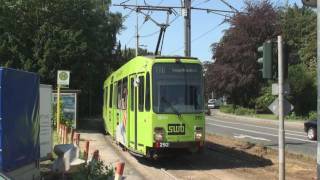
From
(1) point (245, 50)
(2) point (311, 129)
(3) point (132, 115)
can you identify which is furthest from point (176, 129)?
(1) point (245, 50)

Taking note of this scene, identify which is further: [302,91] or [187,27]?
[302,91]

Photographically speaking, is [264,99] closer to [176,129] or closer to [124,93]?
[124,93]

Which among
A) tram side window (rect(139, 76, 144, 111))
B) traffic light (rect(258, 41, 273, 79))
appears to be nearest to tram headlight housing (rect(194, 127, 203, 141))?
tram side window (rect(139, 76, 144, 111))

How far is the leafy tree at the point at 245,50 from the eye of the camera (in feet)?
201

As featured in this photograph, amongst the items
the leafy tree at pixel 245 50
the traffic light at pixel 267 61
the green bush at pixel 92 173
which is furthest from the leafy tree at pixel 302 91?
the green bush at pixel 92 173

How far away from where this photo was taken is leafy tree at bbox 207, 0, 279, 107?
61.2 m

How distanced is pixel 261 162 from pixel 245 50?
43.3 m

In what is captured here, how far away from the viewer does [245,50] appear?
61.8m

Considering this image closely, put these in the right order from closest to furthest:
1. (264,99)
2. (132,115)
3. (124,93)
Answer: (132,115), (124,93), (264,99)

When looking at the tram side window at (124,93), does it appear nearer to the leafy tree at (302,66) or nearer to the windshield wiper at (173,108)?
the windshield wiper at (173,108)

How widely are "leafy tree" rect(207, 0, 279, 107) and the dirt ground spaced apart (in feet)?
118

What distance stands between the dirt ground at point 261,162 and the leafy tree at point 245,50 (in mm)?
36112

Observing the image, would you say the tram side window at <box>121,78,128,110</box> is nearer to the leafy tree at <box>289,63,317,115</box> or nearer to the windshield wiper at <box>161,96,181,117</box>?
the windshield wiper at <box>161,96,181,117</box>

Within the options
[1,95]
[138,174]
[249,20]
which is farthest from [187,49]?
[249,20]
